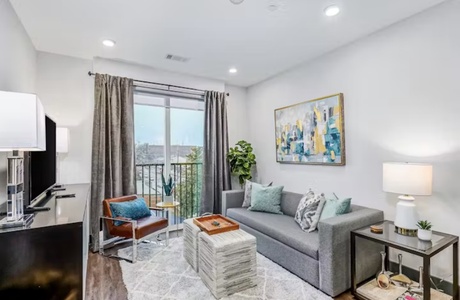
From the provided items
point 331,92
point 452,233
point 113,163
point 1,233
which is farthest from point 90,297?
point 331,92

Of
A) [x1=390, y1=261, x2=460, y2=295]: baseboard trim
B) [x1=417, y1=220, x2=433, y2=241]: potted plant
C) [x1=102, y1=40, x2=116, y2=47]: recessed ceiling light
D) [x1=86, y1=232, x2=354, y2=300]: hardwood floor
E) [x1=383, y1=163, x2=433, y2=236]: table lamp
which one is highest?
[x1=102, y1=40, x2=116, y2=47]: recessed ceiling light

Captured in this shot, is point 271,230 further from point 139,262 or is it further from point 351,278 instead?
point 139,262

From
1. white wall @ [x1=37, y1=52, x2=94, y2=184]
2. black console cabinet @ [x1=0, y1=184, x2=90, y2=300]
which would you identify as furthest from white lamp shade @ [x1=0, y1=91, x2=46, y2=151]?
white wall @ [x1=37, y1=52, x2=94, y2=184]

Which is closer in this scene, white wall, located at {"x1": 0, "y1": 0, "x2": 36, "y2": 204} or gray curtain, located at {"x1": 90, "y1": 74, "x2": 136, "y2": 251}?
white wall, located at {"x1": 0, "y1": 0, "x2": 36, "y2": 204}

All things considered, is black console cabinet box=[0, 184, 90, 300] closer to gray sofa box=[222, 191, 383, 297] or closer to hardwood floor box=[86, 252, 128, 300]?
hardwood floor box=[86, 252, 128, 300]

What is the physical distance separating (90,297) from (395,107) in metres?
3.68

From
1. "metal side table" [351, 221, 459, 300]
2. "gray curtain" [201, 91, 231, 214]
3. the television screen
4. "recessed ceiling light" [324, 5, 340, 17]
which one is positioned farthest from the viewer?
"gray curtain" [201, 91, 231, 214]

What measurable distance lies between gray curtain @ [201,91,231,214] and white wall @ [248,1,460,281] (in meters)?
1.51

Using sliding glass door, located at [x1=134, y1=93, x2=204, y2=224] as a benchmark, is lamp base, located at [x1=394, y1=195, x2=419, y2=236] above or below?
below

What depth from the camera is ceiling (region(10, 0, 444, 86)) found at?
230cm

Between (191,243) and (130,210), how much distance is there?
103 centimetres

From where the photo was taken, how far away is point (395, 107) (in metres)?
2.66

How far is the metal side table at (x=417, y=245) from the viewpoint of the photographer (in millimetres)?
1796

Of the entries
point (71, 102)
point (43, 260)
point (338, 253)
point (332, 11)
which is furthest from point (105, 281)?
point (332, 11)
